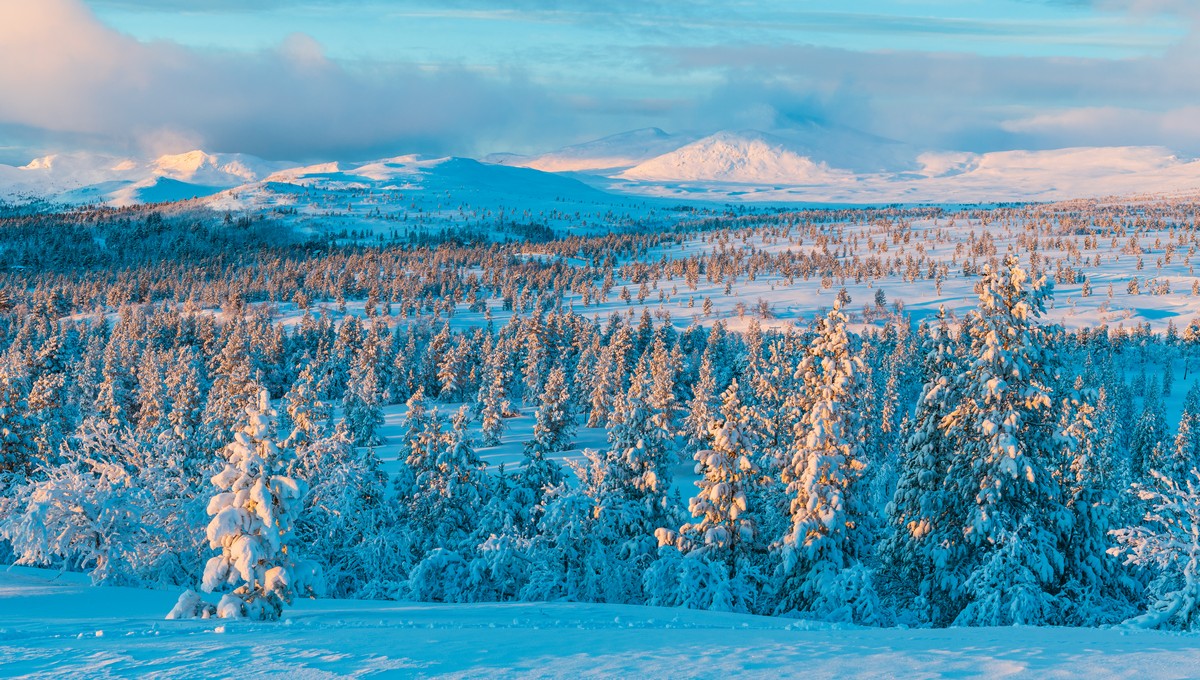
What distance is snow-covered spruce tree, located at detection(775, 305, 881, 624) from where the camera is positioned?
25.1 metres

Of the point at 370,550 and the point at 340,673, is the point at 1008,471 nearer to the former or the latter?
the point at 340,673

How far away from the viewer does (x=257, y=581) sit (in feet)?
51.9

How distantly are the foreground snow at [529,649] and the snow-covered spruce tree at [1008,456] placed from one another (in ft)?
23.8

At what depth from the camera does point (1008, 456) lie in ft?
68.8

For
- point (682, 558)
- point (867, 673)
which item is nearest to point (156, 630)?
point (867, 673)

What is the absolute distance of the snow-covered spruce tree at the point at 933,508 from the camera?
23120 mm

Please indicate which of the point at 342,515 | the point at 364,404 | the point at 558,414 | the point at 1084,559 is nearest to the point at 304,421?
the point at 342,515

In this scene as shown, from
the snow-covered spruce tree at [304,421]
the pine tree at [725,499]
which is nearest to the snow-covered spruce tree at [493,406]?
the snow-covered spruce tree at [304,421]

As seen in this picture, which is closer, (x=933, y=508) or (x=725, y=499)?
(x=933, y=508)

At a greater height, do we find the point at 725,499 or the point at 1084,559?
the point at 725,499

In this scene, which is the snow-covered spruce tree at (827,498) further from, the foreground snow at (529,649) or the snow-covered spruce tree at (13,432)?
the snow-covered spruce tree at (13,432)

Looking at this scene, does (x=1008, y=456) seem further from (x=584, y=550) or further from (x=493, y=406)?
(x=493, y=406)

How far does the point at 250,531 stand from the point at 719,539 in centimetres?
1721

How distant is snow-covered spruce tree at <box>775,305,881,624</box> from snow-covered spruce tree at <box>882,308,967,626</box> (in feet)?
4.86
